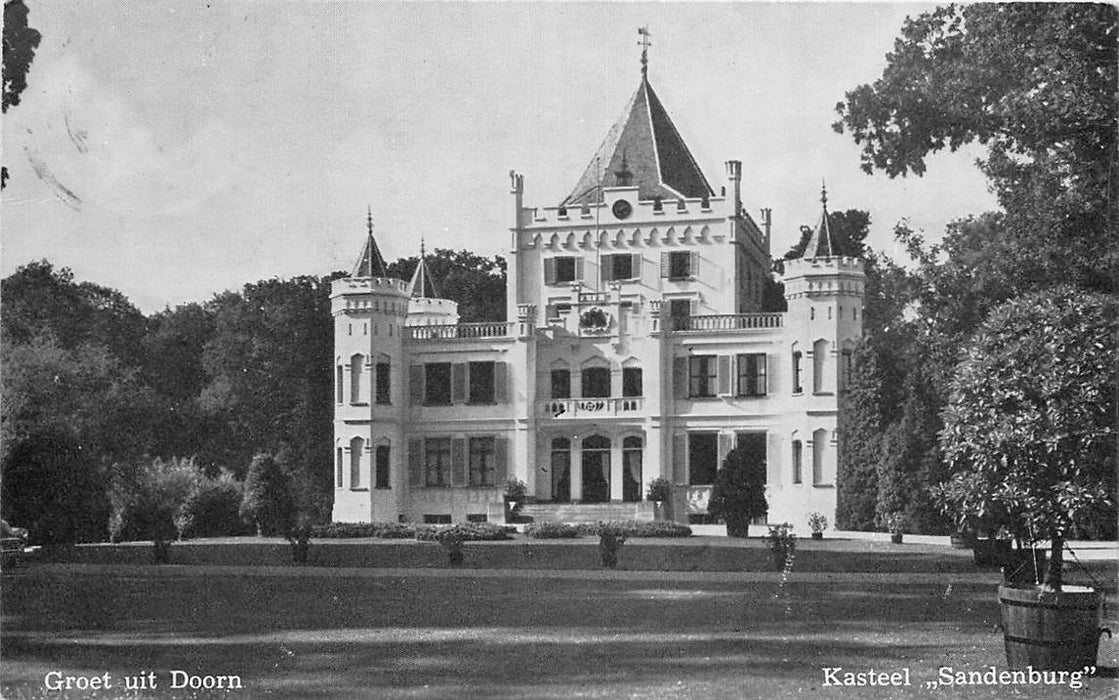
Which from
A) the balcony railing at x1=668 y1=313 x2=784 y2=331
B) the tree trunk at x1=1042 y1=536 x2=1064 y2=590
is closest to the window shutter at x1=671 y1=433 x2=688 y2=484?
the balcony railing at x1=668 y1=313 x2=784 y2=331

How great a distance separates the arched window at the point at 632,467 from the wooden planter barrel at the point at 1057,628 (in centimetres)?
1963

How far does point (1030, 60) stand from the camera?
14.6 m

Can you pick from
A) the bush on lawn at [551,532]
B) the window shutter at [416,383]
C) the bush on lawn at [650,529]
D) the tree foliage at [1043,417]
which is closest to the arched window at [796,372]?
the bush on lawn at [650,529]

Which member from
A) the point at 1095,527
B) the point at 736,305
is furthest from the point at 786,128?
the point at 736,305

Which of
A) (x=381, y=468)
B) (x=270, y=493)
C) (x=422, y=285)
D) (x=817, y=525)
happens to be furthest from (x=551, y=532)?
(x=422, y=285)

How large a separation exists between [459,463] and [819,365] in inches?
398

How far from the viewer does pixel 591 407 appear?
2977 centimetres

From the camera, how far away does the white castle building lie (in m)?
26.2

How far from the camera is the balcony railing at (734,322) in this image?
30500mm

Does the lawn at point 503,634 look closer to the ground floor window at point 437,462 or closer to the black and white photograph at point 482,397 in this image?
the black and white photograph at point 482,397

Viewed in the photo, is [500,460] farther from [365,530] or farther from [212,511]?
[212,511]

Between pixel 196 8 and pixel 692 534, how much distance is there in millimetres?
15587

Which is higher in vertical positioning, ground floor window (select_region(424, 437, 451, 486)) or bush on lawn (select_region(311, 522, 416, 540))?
ground floor window (select_region(424, 437, 451, 486))

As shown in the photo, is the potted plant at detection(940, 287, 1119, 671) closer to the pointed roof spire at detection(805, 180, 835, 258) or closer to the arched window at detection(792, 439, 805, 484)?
the arched window at detection(792, 439, 805, 484)
